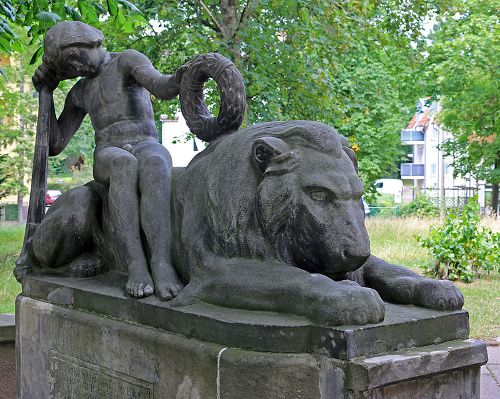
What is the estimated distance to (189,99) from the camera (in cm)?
390

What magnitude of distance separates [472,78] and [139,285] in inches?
793

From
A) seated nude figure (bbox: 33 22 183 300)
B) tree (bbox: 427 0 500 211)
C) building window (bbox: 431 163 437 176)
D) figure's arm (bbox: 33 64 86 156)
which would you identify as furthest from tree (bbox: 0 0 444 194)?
building window (bbox: 431 163 437 176)

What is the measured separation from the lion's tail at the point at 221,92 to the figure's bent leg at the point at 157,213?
0.92ft

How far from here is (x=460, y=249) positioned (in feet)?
36.9

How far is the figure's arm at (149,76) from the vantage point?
4.00 m

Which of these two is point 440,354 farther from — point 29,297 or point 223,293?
point 29,297

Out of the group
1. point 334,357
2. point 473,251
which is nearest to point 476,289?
point 473,251

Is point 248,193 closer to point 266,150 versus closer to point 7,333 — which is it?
point 266,150

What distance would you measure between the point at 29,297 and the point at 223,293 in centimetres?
167

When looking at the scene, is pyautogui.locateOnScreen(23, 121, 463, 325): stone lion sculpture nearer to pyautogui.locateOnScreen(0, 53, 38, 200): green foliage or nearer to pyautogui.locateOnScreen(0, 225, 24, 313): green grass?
pyautogui.locateOnScreen(0, 225, 24, 313): green grass

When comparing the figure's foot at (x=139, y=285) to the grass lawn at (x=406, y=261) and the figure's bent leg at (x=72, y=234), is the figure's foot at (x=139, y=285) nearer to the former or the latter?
the figure's bent leg at (x=72, y=234)

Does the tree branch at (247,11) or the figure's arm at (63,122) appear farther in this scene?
the tree branch at (247,11)

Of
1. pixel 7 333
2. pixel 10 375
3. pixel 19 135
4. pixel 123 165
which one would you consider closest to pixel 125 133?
pixel 123 165

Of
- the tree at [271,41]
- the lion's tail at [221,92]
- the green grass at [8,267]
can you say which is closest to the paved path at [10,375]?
the lion's tail at [221,92]
